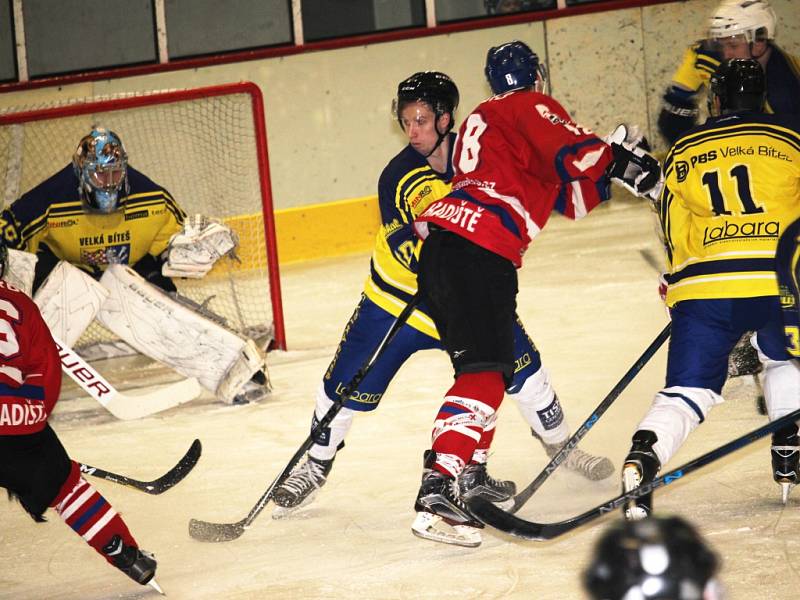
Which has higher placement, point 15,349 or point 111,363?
point 15,349

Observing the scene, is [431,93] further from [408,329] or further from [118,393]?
[118,393]

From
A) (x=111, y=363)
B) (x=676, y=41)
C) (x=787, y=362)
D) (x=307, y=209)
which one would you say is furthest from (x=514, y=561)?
(x=676, y=41)

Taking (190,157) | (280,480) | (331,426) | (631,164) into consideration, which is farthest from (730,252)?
(190,157)

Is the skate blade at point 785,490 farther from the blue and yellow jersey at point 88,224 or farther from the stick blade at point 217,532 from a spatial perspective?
the blue and yellow jersey at point 88,224

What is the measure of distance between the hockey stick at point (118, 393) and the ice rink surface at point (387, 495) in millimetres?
66

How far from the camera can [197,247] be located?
4512 millimetres

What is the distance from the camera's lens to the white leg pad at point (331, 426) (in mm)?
3127

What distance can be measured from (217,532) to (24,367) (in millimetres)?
703

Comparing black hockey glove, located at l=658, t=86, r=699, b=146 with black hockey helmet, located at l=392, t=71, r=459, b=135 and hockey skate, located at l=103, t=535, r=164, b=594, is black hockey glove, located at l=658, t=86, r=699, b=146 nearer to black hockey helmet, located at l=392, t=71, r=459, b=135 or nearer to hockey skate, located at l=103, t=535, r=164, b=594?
black hockey helmet, located at l=392, t=71, r=459, b=135

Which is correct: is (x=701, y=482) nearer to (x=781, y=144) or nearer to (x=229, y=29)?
(x=781, y=144)

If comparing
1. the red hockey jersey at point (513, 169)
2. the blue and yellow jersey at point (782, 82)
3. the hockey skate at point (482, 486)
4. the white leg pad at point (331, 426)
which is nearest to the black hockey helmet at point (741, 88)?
the red hockey jersey at point (513, 169)

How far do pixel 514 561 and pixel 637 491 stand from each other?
379 millimetres

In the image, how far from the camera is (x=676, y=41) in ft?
25.6

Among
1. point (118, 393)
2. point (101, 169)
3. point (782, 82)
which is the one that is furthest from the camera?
point (101, 169)
